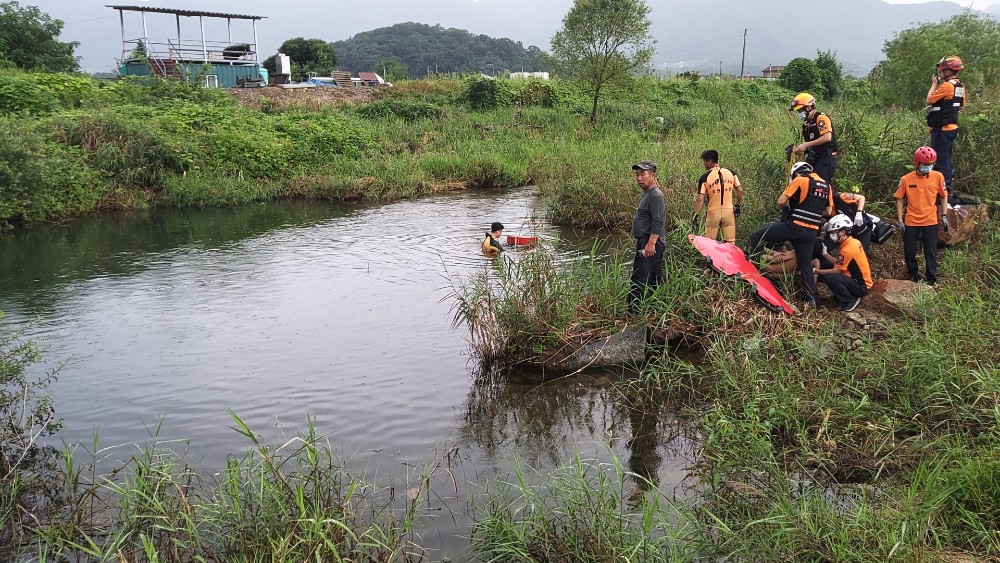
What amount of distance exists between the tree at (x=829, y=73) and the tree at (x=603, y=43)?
16379 millimetres

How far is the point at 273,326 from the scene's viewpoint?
9000mm

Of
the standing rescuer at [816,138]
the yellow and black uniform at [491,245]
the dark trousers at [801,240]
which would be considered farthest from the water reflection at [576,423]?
the yellow and black uniform at [491,245]

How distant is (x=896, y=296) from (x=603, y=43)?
2101 centimetres

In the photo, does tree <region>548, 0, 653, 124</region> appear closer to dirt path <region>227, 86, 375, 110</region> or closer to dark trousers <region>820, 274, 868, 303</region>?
dirt path <region>227, 86, 375, 110</region>

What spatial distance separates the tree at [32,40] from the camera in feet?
96.6

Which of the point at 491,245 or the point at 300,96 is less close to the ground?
the point at 300,96

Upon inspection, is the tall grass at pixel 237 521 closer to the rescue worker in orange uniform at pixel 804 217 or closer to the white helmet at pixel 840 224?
the rescue worker in orange uniform at pixel 804 217

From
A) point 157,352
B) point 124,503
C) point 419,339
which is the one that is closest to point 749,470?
point 124,503

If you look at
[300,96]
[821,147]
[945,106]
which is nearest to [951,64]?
[945,106]

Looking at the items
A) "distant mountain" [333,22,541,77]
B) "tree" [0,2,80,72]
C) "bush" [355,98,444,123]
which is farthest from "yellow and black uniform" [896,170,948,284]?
"distant mountain" [333,22,541,77]

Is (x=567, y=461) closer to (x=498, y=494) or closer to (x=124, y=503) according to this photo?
(x=498, y=494)

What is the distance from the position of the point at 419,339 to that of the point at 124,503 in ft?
14.7

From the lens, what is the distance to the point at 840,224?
7727 millimetres

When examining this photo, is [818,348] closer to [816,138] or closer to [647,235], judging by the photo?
[647,235]
